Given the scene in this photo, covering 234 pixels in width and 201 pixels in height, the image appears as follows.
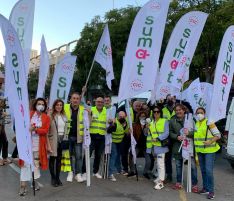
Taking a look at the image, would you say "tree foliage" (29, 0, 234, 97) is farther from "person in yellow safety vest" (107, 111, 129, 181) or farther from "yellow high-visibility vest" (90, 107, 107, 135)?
"yellow high-visibility vest" (90, 107, 107, 135)

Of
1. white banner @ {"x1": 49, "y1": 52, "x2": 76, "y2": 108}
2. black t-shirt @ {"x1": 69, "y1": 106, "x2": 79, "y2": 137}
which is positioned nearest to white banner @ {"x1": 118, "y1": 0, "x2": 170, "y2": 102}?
black t-shirt @ {"x1": 69, "y1": 106, "x2": 79, "y2": 137}

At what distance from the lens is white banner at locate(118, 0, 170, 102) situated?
7.84 meters

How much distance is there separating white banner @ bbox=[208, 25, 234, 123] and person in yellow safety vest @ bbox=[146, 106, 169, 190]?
99 cm

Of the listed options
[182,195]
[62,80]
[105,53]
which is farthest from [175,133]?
[62,80]

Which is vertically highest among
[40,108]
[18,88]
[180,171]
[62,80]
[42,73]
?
[42,73]

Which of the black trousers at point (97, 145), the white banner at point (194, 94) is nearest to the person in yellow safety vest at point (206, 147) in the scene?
the black trousers at point (97, 145)

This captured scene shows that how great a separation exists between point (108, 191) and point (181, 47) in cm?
386

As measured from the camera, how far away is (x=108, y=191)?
7.30 metres

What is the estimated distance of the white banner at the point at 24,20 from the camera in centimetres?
1015

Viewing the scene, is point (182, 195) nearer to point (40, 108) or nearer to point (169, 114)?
point (169, 114)

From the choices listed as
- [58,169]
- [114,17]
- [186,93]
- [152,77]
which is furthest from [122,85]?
[114,17]

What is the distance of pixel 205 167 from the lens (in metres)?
7.04

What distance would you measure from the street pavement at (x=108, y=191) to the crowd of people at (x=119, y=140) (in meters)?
0.18

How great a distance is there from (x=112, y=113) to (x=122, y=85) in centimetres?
77
